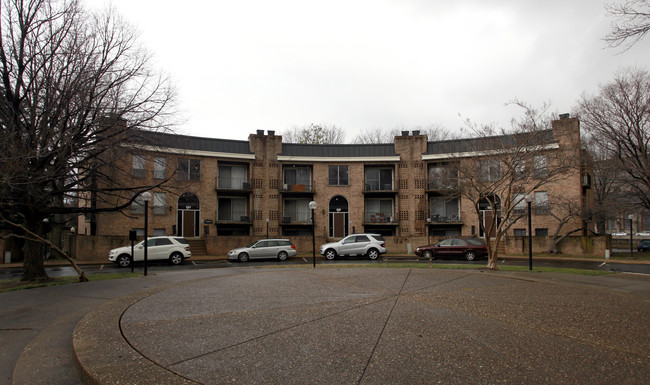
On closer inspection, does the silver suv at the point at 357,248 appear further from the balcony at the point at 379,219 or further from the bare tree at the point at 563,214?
the bare tree at the point at 563,214

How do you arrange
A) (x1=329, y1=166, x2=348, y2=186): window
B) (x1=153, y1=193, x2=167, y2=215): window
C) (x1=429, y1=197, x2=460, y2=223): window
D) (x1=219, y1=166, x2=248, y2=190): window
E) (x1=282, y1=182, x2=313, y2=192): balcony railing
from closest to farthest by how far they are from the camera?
(x1=153, y1=193, x2=167, y2=215): window < (x1=429, y1=197, x2=460, y2=223): window < (x1=219, y1=166, x2=248, y2=190): window < (x1=282, y1=182, x2=313, y2=192): balcony railing < (x1=329, y1=166, x2=348, y2=186): window

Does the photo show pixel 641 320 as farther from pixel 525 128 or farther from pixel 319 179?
pixel 319 179

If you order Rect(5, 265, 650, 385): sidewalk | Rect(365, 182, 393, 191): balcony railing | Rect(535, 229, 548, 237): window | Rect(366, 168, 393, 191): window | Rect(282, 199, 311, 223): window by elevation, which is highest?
Rect(366, 168, 393, 191): window

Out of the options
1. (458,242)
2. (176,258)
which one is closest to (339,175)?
(458,242)

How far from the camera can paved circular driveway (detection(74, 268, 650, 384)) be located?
4441 mm

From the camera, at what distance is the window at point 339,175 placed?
38.1m

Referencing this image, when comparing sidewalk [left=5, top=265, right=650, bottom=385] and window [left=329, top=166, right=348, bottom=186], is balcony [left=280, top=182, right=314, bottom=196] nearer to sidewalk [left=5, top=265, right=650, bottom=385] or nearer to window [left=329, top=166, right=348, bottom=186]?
window [left=329, top=166, right=348, bottom=186]

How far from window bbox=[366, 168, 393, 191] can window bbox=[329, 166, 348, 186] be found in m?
2.22

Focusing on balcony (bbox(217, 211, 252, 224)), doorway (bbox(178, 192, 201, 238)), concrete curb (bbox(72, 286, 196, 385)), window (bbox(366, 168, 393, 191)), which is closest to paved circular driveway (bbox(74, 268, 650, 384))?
concrete curb (bbox(72, 286, 196, 385))

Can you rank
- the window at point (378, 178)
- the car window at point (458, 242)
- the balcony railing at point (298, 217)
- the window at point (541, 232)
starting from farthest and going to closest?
the window at point (378, 178), the balcony railing at point (298, 217), the window at point (541, 232), the car window at point (458, 242)

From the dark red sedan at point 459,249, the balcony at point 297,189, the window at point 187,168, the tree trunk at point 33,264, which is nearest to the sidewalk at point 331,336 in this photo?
the tree trunk at point 33,264

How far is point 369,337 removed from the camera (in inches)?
225

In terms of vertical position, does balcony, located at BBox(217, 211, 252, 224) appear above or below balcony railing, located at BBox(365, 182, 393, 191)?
below

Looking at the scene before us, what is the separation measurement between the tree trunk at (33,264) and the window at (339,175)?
26.4 m
